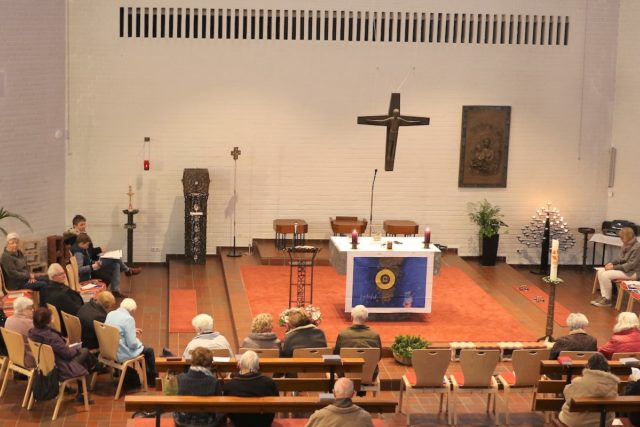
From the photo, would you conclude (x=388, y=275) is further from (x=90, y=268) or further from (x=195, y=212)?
(x=195, y=212)

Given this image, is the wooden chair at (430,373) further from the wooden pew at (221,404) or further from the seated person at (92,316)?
the seated person at (92,316)

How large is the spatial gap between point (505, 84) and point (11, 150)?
25.4ft

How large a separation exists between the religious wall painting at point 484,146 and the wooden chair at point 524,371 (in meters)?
7.47

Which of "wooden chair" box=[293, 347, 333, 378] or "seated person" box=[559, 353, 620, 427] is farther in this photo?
"wooden chair" box=[293, 347, 333, 378]

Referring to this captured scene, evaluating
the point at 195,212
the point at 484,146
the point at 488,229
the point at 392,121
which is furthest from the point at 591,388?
the point at 484,146

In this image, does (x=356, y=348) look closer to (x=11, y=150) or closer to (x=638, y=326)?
(x=638, y=326)

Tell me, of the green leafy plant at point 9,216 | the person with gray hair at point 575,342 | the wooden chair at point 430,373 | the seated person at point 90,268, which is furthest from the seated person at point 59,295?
the person with gray hair at point 575,342

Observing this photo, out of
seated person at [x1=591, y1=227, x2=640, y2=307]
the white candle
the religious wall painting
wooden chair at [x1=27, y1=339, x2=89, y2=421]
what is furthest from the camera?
the religious wall painting

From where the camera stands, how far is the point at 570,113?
1719cm

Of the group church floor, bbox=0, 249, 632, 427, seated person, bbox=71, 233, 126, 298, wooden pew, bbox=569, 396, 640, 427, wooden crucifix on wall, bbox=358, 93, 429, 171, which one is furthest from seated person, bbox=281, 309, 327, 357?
wooden crucifix on wall, bbox=358, 93, 429, 171

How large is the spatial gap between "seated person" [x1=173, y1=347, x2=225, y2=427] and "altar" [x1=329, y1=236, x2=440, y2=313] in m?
4.63

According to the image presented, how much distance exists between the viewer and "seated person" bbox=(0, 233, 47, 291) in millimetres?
12836

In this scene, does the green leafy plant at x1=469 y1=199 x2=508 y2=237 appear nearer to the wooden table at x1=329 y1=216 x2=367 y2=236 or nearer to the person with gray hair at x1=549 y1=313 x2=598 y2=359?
the wooden table at x1=329 y1=216 x2=367 y2=236

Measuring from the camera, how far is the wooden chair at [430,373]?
379 inches
